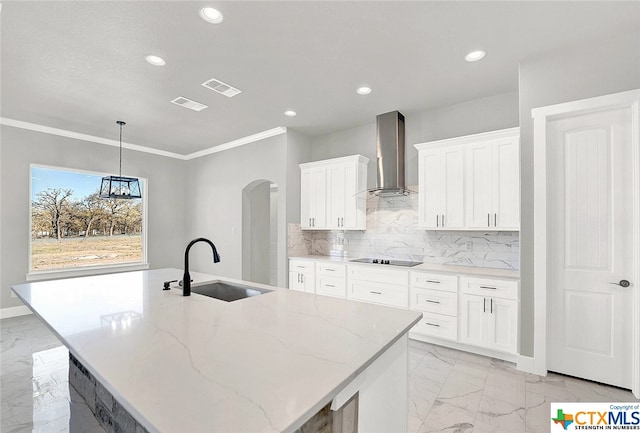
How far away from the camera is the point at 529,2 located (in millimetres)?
2010

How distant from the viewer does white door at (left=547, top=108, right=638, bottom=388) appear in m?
2.37

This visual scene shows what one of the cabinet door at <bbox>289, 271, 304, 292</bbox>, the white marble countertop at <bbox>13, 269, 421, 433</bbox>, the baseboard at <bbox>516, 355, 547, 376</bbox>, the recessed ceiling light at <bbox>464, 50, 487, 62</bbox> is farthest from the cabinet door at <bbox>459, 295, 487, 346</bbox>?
the recessed ceiling light at <bbox>464, 50, 487, 62</bbox>

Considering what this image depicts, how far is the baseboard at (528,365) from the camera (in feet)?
8.57

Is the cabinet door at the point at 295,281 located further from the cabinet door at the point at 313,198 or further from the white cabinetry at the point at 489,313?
the white cabinetry at the point at 489,313

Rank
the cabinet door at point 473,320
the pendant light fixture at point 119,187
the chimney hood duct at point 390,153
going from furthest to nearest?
1. the pendant light fixture at point 119,187
2. the chimney hood duct at point 390,153
3. the cabinet door at point 473,320

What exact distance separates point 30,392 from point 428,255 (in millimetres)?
4235

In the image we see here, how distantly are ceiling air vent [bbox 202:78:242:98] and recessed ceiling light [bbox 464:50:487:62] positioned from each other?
2407 mm

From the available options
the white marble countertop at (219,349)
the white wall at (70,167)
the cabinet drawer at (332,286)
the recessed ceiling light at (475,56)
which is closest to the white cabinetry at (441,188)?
the recessed ceiling light at (475,56)

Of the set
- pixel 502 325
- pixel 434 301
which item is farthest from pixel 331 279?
pixel 502 325

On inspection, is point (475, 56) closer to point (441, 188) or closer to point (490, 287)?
point (441, 188)

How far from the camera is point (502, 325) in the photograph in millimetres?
2883

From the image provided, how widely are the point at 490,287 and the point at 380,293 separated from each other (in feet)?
4.03

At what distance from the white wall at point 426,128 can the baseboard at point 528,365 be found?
91.2 inches

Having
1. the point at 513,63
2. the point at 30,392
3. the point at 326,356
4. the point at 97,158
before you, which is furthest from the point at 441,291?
the point at 97,158
